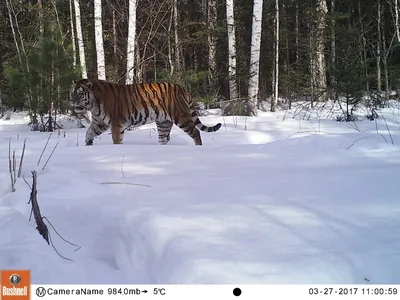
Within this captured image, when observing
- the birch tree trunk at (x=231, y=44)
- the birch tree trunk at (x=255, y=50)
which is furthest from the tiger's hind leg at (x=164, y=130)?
the birch tree trunk at (x=231, y=44)

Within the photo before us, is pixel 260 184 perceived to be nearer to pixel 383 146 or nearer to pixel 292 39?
pixel 383 146

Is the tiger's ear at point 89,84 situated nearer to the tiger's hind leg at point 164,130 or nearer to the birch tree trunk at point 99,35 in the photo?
the tiger's hind leg at point 164,130

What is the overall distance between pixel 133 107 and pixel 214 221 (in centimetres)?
484

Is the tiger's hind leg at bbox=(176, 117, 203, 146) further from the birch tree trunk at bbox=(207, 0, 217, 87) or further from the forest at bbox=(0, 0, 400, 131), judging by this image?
the birch tree trunk at bbox=(207, 0, 217, 87)

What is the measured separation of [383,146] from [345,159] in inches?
31.7

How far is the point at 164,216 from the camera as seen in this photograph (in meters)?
1.96

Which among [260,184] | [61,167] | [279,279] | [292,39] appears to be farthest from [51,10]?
[279,279]

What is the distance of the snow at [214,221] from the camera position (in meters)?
1.49

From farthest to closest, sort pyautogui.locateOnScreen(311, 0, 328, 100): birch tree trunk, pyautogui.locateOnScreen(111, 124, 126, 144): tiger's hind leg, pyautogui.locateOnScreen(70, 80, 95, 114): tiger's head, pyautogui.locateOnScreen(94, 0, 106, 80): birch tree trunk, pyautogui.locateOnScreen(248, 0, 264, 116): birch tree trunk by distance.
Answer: pyautogui.locateOnScreen(311, 0, 328, 100): birch tree trunk, pyautogui.locateOnScreen(94, 0, 106, 80): birch tree trunk, pyautogui.locateOnScreen(248, 0, 264, 116): birch tree trunk, pyautogui.locateOnScreen(70, 80, 95, 114): tiger's head, pyautogui.locateOnScreen(111, 124, 126, 144): tiger's hind leg

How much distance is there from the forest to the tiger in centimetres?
350
